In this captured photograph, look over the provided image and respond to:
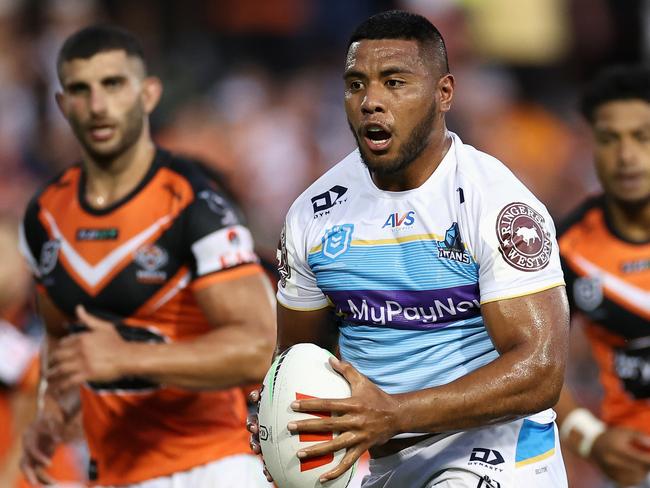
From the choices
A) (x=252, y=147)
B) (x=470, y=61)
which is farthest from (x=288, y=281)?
(x=470, y=61)

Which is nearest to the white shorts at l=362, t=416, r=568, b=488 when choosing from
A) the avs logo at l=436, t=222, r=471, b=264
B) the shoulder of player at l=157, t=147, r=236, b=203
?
the avs logo at l=436, t=222, r=471, b=264

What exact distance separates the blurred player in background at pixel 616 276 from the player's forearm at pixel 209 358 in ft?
6.52

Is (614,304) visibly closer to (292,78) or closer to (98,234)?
(98,234)

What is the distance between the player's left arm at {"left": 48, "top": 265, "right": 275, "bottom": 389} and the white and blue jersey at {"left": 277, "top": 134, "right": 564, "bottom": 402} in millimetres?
1057

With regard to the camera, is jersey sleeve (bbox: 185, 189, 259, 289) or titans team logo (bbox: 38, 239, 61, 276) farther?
titans team logo (bbox: 38, 239, 61, 276)

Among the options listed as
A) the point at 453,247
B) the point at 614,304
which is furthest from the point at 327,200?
the point at 614,304

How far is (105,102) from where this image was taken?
6496mm

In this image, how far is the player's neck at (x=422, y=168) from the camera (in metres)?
4.77

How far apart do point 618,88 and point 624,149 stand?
432 millimetres

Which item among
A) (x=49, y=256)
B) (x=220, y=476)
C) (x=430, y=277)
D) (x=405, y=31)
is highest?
(x=405, y=31)

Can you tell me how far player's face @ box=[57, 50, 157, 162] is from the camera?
21.3ft

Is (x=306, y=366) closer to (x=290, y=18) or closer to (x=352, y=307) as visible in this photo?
(x=352, y=307)

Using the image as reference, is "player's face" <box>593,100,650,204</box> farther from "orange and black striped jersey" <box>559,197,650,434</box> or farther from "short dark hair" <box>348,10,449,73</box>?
"short dark hair" <box>348,10,449,73</box>

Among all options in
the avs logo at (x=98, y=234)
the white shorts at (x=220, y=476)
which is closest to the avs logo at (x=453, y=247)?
the white shorts at (x=220, y=476)
